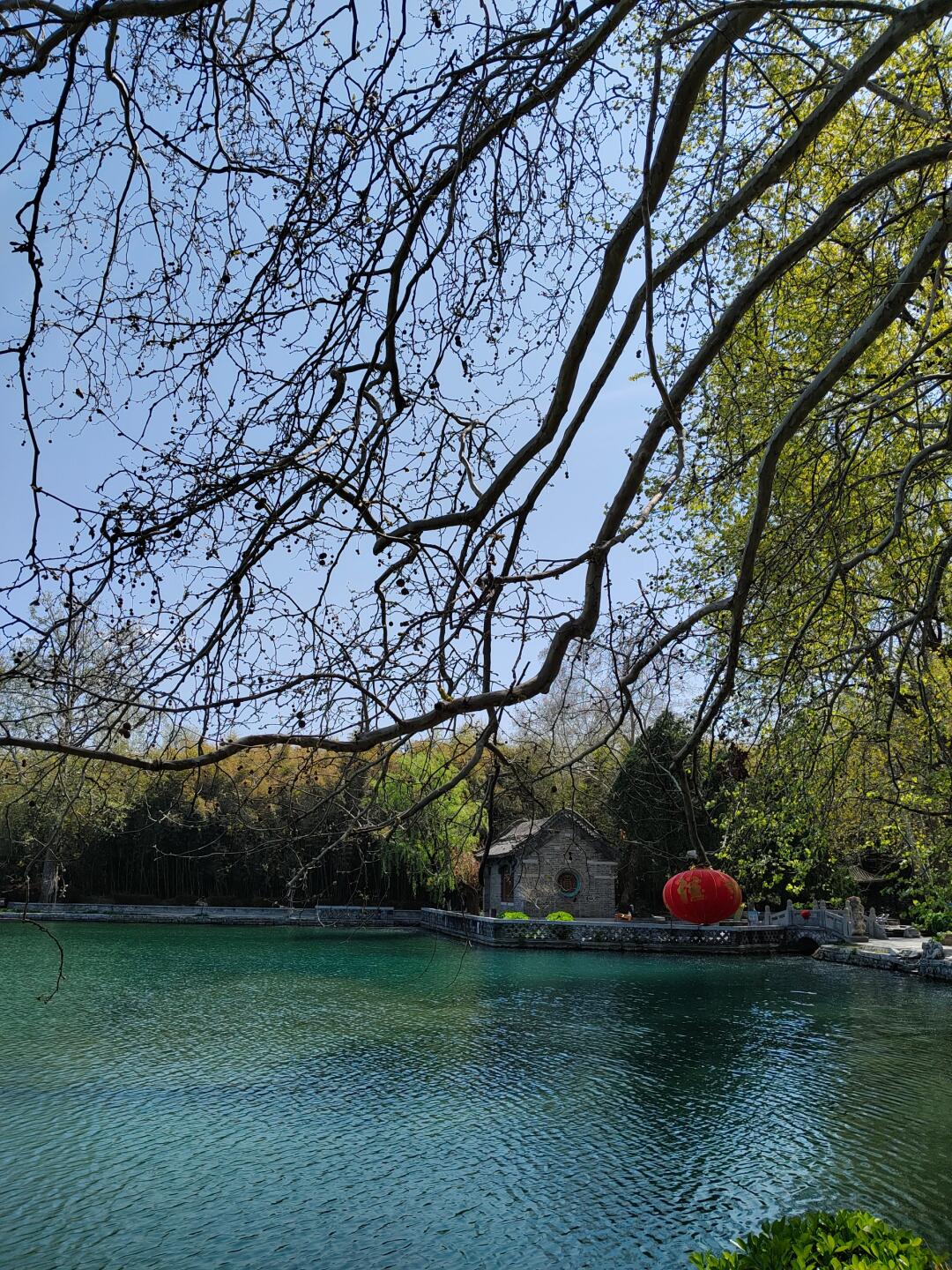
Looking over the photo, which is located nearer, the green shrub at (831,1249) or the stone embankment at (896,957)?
the green shrub at (831,1249)

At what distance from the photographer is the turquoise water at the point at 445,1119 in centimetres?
692

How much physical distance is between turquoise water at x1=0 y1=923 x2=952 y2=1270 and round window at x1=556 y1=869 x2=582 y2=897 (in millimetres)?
9884

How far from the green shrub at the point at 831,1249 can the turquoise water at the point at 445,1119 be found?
230 cm

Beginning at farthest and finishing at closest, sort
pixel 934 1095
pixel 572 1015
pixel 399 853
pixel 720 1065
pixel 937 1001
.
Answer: pixel 399 853, pixel 937 1001, pixel 572 1015, pixel 720 1065, pixel 934 1095

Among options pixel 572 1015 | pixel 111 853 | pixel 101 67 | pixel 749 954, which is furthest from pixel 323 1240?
pixel 111 853

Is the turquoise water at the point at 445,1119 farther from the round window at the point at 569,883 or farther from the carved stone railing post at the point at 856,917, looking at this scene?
the round window at the point at 569,883

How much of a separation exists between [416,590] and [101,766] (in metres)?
1.01

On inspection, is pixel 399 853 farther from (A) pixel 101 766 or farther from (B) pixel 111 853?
(A) pixel 101 766

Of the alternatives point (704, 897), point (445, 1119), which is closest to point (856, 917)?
point (445, 1119)

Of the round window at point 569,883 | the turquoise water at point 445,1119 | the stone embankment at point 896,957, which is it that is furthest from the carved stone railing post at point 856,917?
the round window at point 569,883

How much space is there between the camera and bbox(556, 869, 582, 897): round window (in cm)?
2708

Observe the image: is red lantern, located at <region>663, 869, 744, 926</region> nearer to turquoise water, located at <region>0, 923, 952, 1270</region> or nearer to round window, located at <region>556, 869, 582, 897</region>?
turquoise water, located at <region>0, 923, 952, 1270</region>

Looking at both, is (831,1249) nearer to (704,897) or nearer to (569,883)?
(704,897)

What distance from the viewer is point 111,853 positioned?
1126 inches
